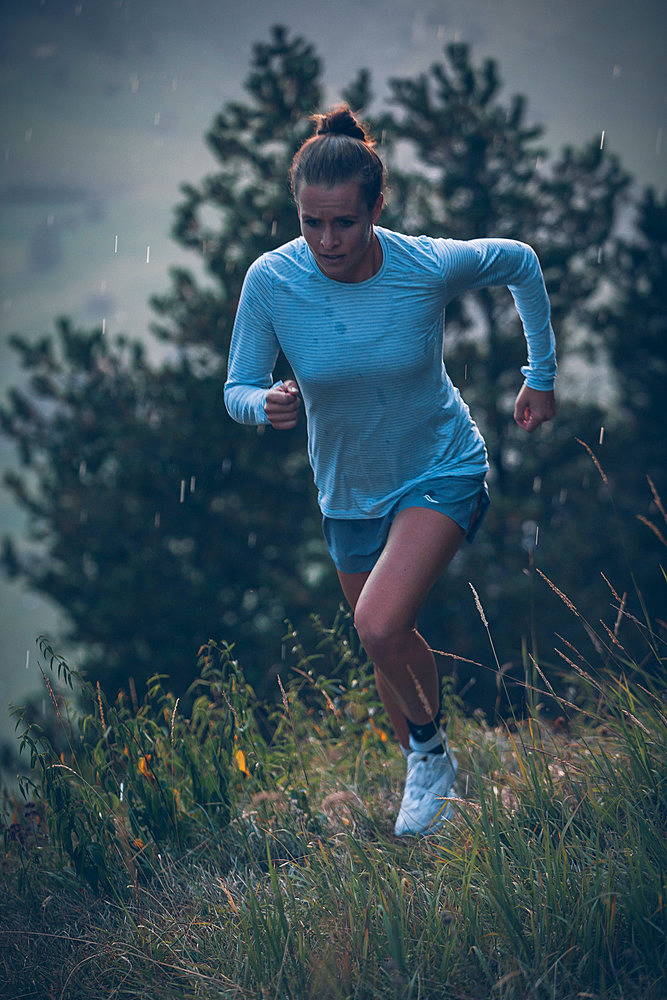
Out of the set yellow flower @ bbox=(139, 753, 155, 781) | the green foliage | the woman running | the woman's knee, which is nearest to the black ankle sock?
the woman running

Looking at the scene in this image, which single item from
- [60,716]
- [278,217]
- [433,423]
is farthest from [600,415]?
[60,716]

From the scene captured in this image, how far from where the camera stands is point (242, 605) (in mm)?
11867

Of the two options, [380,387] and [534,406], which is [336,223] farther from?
[534,406]

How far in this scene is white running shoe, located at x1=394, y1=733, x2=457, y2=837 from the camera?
2.57 m

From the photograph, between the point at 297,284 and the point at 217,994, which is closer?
the point at 217,994

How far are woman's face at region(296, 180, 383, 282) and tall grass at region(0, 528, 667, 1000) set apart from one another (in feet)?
4.30

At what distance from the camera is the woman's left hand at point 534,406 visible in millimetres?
2951

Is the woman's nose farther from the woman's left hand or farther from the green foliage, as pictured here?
the green foliage

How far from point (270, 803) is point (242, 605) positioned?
9167mm

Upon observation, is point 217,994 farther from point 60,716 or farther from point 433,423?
point 433,423

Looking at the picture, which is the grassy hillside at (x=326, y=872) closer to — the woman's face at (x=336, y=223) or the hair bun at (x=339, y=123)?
the woman's face at (x=336, y=223)

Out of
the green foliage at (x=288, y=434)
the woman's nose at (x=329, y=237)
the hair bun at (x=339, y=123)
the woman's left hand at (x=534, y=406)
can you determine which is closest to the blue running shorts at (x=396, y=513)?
the woman's left hand at (x=534, y=406)

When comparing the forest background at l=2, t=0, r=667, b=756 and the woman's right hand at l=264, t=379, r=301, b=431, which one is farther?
the forest background at l=2, t=0, r=667, b=756

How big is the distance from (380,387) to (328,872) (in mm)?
1476
